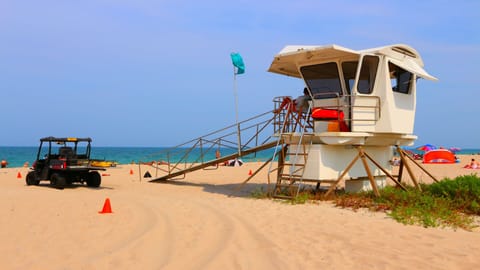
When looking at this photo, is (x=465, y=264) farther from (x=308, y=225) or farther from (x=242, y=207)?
(x=242, y=207)

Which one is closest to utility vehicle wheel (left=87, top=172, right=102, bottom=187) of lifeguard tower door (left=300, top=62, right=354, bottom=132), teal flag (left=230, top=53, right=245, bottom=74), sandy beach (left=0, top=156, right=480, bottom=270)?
sandy beach (left=0, top=156, right=480, bottom=270)

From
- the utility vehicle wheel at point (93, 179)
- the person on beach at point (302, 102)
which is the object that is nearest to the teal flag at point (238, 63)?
the person on beach at point (302, 102)

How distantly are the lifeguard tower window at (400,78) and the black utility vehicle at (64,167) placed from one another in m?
12.0

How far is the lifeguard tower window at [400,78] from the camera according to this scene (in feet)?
48.1

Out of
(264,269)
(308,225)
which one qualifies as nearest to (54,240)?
(264,269)

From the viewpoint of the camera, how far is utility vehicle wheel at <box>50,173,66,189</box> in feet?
55.2

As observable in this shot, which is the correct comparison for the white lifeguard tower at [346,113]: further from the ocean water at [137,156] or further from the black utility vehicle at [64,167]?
the black utility vehicle at [64,167]

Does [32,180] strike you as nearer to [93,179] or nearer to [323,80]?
[93,179]

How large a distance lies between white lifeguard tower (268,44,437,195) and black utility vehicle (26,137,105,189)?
8.24 m

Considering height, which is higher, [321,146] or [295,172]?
[321,146]

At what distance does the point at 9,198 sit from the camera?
13.0 m

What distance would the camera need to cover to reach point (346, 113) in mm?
13977

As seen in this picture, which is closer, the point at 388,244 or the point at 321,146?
the point at 388,244

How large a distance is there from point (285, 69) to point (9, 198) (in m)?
10.4
